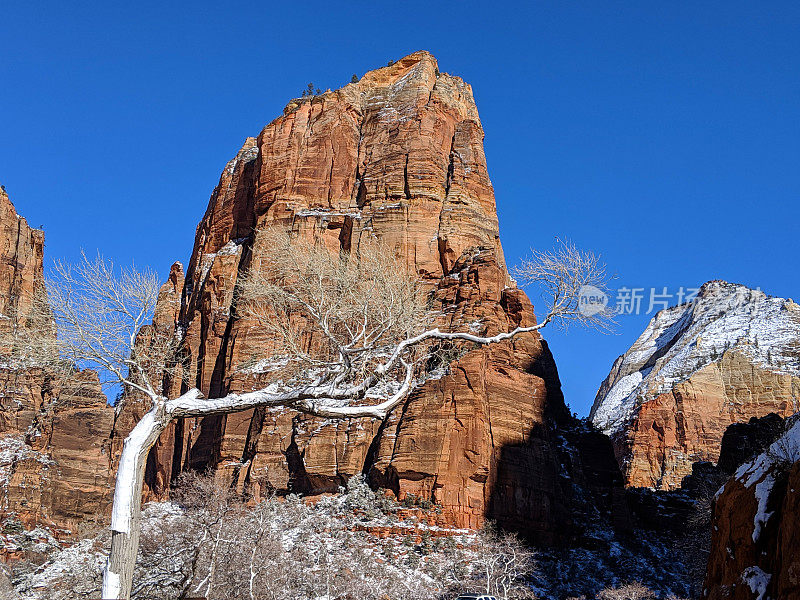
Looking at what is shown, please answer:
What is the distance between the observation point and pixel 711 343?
115m

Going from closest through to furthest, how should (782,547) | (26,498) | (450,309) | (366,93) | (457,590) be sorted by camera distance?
1. (782,547)
2. (457,590)
3. (450,309)
4. (26,498)
5. (366,93)

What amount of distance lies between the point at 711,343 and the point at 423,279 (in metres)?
70.5

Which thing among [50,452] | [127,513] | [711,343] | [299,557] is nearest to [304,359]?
[127,513]

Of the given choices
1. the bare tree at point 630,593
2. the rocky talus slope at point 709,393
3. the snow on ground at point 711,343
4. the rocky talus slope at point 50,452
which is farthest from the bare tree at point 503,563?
the snow on ground at point 711,343

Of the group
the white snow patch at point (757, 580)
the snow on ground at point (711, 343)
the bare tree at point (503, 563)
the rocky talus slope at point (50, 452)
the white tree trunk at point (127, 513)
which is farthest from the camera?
the snow on ground at point (711, 343)

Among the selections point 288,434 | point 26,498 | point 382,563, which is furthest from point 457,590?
point 26,498

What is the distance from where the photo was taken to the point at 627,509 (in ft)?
184

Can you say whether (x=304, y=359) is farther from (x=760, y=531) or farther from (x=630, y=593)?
(x=630, y=593)

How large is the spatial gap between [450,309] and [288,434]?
13.7 metres

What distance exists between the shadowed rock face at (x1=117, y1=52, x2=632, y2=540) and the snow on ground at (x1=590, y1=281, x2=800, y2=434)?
5121cm

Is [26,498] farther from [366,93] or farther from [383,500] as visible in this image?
[366,93]

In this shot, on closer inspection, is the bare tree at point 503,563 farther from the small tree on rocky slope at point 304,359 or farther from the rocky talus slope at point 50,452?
the rocky talus slope at point 50,452

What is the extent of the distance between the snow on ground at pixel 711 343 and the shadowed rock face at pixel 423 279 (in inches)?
2016

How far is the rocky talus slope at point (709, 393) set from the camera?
3642 inches
